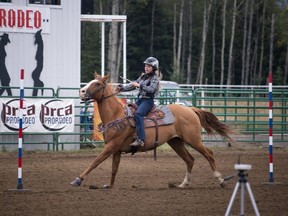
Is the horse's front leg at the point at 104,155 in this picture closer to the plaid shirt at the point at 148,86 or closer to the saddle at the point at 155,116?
the saddle at the point at 155,116

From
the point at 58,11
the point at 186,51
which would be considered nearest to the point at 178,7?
the point at 186,51

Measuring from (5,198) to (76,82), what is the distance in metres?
11.1

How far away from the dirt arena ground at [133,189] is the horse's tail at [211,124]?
95 cm

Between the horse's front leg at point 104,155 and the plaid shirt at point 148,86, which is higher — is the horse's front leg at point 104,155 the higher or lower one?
the lower one

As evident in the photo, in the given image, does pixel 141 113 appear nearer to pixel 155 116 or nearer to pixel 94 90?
pixel 155 116

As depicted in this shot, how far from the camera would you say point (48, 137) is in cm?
2139

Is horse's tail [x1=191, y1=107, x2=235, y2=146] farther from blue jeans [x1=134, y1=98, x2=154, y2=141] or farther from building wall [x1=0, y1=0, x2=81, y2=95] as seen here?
building wall [x1=0, y1=0, x2=81, y2=95]

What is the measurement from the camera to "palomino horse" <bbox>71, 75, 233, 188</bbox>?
42.6ft

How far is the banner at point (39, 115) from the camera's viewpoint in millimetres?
19828

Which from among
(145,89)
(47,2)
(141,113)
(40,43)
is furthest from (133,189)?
(47,2)

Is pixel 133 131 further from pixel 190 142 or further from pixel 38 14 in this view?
pixel 38 14

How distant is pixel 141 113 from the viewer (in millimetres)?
13297

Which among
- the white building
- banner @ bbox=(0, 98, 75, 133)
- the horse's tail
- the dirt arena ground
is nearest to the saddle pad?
the horse's tail

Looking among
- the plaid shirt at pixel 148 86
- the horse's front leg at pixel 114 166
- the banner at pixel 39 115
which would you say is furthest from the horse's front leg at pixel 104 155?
the banner at pixel 39 115
